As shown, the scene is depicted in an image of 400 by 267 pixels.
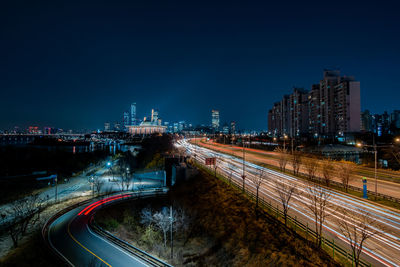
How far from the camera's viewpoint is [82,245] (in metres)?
17.0

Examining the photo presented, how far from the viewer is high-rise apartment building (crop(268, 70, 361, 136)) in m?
82.6

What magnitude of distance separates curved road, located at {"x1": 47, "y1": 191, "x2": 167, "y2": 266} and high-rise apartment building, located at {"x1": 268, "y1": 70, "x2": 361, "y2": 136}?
91092 mm

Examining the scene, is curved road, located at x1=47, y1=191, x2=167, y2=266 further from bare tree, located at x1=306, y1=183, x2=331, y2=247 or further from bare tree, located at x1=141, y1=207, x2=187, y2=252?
bare tree, located at x1=306, y1=183, x2=331, y2=247

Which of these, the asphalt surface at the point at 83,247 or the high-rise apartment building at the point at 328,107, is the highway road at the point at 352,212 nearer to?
the asphalt surface at the point at 83,247

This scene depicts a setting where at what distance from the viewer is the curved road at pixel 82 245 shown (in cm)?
1496

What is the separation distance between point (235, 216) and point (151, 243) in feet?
27.7

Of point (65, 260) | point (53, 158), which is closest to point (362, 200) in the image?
point (65, 260)

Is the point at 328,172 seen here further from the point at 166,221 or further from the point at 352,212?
the point at 166,221

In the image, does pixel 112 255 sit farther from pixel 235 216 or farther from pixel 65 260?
pixel 235 216

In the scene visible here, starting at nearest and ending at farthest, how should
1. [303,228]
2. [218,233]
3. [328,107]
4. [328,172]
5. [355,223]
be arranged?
1. [355,223]
2. [303,228]
3. [218,233]
4. [328,172]
5. [328,107]

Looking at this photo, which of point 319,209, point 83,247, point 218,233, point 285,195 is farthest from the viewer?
point 218,233

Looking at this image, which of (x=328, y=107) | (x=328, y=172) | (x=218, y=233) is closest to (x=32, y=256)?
(x=218, y=233)

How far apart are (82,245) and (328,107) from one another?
327ft

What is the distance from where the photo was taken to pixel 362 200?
1744 cm
